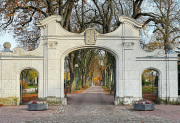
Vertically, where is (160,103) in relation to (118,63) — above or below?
below

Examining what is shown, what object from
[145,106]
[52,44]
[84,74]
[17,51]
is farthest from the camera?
[84,74]

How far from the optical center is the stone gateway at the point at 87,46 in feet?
53.7

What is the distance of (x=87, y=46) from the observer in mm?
16531

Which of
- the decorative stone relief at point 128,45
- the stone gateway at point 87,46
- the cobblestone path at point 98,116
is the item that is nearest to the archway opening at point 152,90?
the stone gateway at point 87,46

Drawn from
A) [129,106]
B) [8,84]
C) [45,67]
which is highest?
[45,67]

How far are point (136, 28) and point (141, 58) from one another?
206 cm

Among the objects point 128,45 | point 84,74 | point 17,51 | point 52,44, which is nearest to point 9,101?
point 17,51

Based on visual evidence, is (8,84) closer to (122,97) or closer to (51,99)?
(51,99)

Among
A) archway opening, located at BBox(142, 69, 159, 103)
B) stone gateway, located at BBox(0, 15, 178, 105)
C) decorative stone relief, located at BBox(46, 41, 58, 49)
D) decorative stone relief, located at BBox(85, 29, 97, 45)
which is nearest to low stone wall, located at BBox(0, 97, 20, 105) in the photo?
stone gateway, located at BBox(0, 15, 178, 105)

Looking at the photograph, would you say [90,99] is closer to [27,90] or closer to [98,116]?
[98,116]

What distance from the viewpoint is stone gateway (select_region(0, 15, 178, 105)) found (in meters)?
16.4

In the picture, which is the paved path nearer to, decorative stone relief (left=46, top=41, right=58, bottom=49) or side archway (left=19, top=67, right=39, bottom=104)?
side archway (left=19, top=67, right=39, bottom=104)

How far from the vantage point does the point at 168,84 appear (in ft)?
54.0

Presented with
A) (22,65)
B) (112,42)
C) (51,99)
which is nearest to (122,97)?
(112,42)
